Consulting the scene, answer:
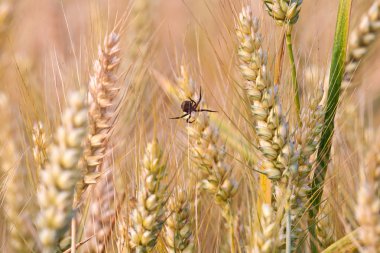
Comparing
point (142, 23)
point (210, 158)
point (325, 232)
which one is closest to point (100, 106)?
point (210, 158)

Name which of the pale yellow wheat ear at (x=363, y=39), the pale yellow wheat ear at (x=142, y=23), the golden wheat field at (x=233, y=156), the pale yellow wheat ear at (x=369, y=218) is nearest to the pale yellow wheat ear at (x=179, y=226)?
the golden wheat field at (x=233, y=156)

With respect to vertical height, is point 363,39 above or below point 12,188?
above

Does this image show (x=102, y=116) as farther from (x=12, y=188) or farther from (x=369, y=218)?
(x=369, y=218)

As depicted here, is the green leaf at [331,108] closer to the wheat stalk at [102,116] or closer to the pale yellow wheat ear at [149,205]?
the pale yellow wheat ear at [149,205]

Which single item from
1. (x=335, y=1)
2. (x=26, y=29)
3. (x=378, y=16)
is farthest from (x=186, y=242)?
(x=26, y=29)

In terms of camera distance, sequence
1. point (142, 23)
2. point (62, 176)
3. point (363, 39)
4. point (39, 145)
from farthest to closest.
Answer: point (142, 23)
point (363, 39)
point (39, 145)
point (62, 176)

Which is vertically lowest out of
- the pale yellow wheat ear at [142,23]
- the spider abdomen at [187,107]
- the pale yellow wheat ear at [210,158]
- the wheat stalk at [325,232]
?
the wheat stalk at [325,232]

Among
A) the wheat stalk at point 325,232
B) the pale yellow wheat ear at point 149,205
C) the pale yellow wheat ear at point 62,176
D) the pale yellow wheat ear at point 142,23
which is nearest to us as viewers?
the pale yellow wheat ear at point 62,176
